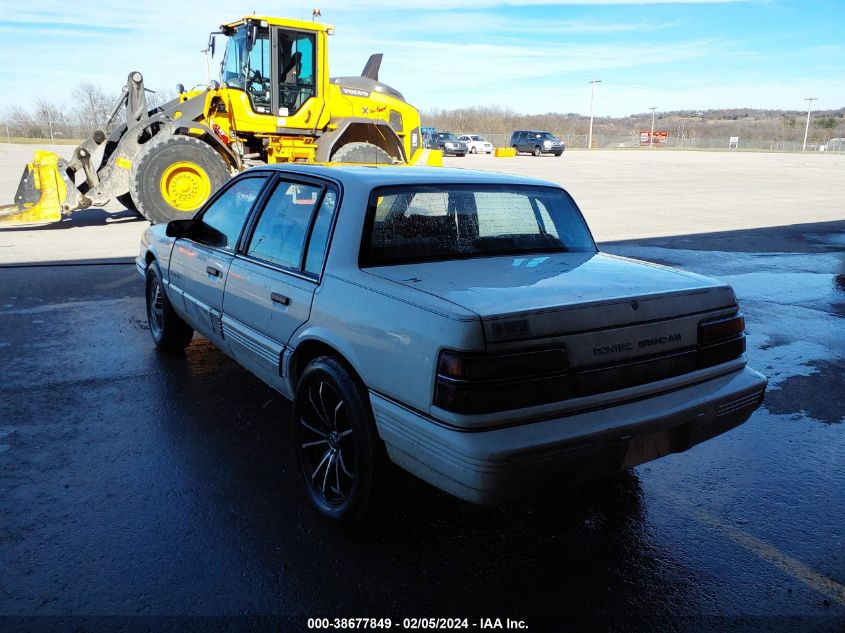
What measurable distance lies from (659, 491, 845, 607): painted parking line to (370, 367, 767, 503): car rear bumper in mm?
500

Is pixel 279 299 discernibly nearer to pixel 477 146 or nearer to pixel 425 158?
pixel 425 158

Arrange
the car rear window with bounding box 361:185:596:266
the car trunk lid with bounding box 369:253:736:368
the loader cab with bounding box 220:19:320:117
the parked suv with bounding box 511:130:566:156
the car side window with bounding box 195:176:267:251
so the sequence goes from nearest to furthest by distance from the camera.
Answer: the car trunk lid with bounding box 369:253:736:368
the car rear window with bounding box 361:185:596:266
the car side window with bounding box 195:176:267:251
the loader cab with bounding box 220:19:320:117
the parked suv with bounding box 511:130:566:156

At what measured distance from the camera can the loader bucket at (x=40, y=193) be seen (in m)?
11.1

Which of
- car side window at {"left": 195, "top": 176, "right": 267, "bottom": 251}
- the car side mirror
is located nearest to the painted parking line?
car side window at {"left": 195, "top": 176, "right": 267, "bottom": 251}

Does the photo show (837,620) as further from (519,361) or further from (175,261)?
(175,261)

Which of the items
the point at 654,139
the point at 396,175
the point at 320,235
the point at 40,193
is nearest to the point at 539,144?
the point at 40,193

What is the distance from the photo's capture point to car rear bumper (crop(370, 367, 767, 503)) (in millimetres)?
2350

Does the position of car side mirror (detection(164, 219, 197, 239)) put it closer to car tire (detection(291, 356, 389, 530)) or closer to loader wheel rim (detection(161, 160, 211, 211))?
car tire (detection(291, 356, 389, 530))

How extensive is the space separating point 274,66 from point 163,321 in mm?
8476

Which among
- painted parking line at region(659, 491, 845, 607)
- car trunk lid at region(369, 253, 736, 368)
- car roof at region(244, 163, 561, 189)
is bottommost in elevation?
painted parking line at region(659, 491, 845, 607)

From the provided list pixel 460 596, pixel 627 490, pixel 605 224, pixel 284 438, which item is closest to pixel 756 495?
pixel 627 490

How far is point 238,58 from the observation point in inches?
498

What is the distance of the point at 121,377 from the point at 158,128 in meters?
8.93

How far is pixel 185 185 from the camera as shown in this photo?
11.7m
